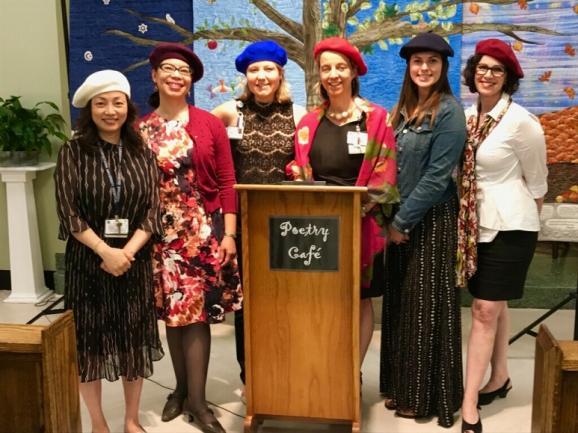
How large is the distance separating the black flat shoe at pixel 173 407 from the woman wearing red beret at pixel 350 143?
3.23 ft

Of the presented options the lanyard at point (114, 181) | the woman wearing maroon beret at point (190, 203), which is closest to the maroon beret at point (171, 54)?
the woman wearing maroon beret at point (190, 203)

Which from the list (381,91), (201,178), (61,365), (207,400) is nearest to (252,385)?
(207,400)

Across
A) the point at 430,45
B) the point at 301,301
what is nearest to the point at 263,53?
the point at 430,45

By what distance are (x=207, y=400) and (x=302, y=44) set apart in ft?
7.26

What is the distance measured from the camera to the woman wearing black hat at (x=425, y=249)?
249 cm

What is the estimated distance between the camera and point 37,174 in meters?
4.54

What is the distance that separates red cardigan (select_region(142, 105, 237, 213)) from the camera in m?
2.52

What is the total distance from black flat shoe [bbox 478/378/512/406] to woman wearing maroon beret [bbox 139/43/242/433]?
4.03ft

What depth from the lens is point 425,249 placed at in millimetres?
2639

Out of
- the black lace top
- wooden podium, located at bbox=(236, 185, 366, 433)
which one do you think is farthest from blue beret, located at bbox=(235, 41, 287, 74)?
wooden podium, located at bbox=(236, 185, 366, 433)

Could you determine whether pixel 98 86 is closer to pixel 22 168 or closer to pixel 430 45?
pixel 430 45

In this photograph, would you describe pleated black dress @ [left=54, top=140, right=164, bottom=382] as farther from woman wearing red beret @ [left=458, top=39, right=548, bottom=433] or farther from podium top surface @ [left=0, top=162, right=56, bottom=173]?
podium top surface @ [left=0, top=162, right=56, bottom=173]

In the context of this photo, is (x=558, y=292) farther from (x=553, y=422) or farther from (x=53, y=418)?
(x=53, y=418)

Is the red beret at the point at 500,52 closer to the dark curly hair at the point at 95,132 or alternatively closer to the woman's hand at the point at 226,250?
the woman's hand at the point at 226,250
